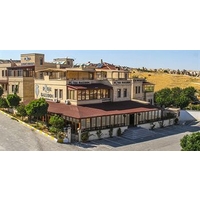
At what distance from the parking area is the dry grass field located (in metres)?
20.1

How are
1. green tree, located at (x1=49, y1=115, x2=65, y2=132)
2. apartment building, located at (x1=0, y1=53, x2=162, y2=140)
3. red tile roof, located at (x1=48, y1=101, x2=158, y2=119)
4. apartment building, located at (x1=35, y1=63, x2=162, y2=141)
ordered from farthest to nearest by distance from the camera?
apartment building, located at (x1=0, y1=53, x2=162, y2=140) < apartment building, located at (x1=35, y1=63, x2=162, y2=141) < red tile roof, located at (x1=48, y1=101, x2=158, y2=119) < green tree, located at (x1=49, y1=115, x2=65, y2=132)

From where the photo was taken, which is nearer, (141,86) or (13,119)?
(13,119)

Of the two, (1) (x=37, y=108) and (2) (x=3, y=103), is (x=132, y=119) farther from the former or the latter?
(2) (x=3, y=103)

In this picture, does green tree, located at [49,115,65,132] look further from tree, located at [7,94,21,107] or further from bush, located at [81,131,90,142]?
tree, located at [7,94,21,107]

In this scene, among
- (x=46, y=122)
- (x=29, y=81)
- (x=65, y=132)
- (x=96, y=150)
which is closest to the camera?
(x=96, y=150)

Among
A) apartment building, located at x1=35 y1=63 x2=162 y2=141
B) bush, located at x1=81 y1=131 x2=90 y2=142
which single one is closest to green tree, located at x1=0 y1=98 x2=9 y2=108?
apartment building, located at x1=35 y1=63 x2=162 y2=141

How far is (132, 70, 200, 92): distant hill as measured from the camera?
128ft

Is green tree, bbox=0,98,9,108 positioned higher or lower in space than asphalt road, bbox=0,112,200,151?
higher

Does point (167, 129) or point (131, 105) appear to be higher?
point (131, 105)

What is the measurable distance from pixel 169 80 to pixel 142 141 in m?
28.1

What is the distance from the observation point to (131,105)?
68.3ft

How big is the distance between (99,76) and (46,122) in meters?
7.17
